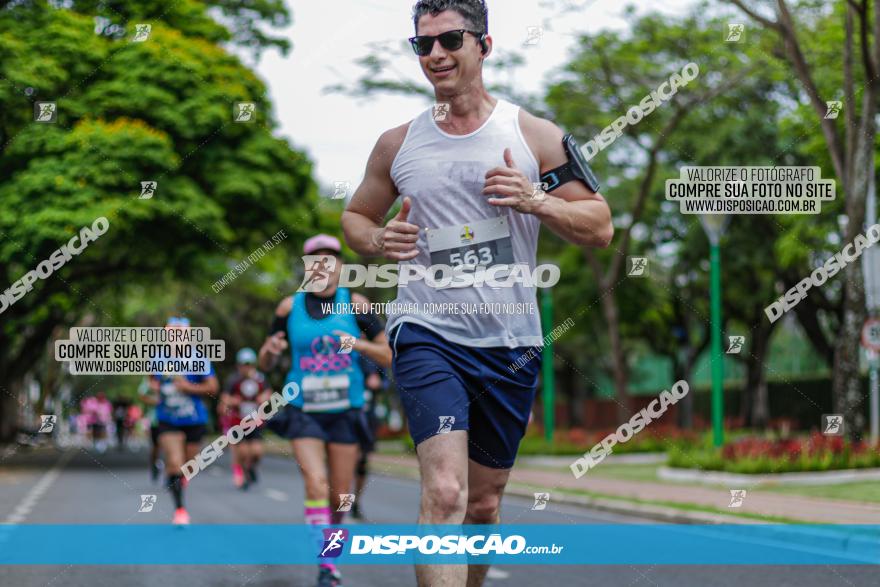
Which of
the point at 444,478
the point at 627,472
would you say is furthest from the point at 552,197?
the point at 627,472

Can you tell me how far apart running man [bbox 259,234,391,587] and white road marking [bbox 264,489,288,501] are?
8572mm

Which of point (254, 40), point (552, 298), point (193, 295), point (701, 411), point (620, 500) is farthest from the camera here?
point (701, 411)

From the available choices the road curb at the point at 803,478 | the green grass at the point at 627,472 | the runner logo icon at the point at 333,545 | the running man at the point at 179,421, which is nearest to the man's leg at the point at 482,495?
the runner logo icon at the point at 333,545

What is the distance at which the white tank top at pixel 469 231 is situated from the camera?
458 centimetres

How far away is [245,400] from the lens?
1758 cm

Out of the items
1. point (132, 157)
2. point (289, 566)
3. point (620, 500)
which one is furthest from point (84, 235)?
point (289, 566)

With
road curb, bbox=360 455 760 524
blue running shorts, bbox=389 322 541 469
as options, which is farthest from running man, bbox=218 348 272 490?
blue running shorts, bbox=389 322 541 469

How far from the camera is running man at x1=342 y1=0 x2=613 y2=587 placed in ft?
14.8

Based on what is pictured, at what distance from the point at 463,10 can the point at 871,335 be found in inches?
526

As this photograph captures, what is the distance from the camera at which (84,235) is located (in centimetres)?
2230

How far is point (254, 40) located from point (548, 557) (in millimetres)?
21788

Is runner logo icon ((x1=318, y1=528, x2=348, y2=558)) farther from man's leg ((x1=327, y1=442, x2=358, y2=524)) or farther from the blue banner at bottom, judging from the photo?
man's leg ((x1=327, y1=442, x2=358, y2=524))

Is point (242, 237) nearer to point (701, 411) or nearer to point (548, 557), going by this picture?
point (548, 557)

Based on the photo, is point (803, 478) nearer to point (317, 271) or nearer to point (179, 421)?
point (179, 421)
